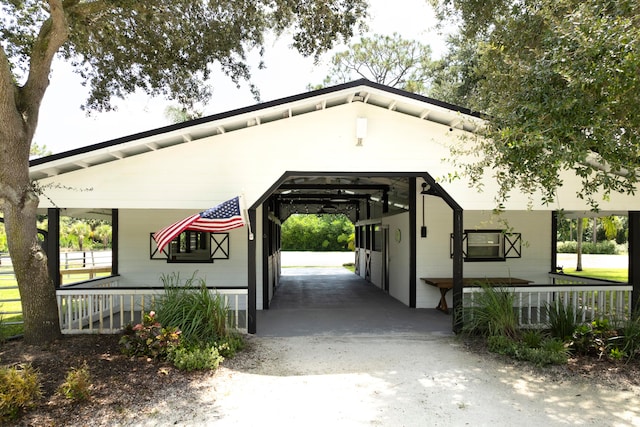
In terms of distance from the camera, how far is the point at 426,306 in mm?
10641

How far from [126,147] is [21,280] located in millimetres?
2560

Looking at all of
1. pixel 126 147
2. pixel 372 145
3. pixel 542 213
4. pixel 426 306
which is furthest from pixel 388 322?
pixel 126 147

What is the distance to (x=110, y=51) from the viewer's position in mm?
9648

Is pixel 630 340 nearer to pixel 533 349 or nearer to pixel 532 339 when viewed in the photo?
pixel 532 339

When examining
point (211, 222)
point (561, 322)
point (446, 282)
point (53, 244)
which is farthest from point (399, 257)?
point (53, 244)

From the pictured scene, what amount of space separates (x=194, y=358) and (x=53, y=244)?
3.74 metres

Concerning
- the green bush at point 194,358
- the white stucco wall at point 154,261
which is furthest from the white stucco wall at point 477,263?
the green bush at point 194,358

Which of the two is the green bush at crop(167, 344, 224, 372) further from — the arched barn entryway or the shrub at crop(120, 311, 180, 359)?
the arched barn entryway

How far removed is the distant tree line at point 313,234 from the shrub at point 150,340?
109 ft

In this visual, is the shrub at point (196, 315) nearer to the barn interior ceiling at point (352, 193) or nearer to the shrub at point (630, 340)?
the barn interior ceiling at point (352, 193)

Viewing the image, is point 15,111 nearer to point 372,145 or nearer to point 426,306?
point 372,145

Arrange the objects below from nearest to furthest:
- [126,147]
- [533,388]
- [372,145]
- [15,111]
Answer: [533,388] → [15,111] → [126,147] → [372,145]

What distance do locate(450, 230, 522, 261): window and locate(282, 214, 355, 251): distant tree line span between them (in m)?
28.6

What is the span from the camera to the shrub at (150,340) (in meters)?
6.18
